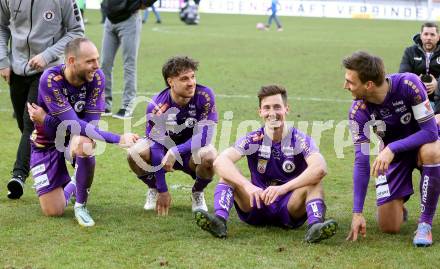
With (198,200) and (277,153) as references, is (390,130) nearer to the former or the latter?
(277,153)

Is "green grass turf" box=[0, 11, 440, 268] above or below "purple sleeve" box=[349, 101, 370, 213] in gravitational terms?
below

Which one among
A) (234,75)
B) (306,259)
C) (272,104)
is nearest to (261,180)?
(272,104)

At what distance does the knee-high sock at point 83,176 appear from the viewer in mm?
6551

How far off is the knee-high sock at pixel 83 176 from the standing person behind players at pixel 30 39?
3.45 feet

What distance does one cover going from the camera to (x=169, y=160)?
6703 mm

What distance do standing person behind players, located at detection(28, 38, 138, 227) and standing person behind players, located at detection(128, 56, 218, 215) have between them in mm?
474

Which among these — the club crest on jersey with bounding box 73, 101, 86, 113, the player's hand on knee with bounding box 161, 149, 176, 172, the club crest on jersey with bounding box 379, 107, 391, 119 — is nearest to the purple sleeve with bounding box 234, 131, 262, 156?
the player's hand on knee with bounding box 161, 149, 176, 172

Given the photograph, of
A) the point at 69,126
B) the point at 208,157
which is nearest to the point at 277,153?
the point at 208,157

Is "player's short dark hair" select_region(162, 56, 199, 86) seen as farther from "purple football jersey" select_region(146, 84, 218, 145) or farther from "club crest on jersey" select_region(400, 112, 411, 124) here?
"club crest on jersey" select_region(400, 112, 411, 124)

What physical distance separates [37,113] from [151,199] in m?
1.17

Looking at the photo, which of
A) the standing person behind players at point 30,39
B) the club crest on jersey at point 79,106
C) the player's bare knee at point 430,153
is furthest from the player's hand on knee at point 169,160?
the player's bare knee at point 430,153

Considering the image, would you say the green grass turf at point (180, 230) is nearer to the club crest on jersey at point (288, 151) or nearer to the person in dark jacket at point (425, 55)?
the club crest on jersey at point (288, 151)

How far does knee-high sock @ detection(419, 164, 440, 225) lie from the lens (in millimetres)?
5961

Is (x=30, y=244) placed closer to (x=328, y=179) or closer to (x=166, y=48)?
(x=328, y=179)
